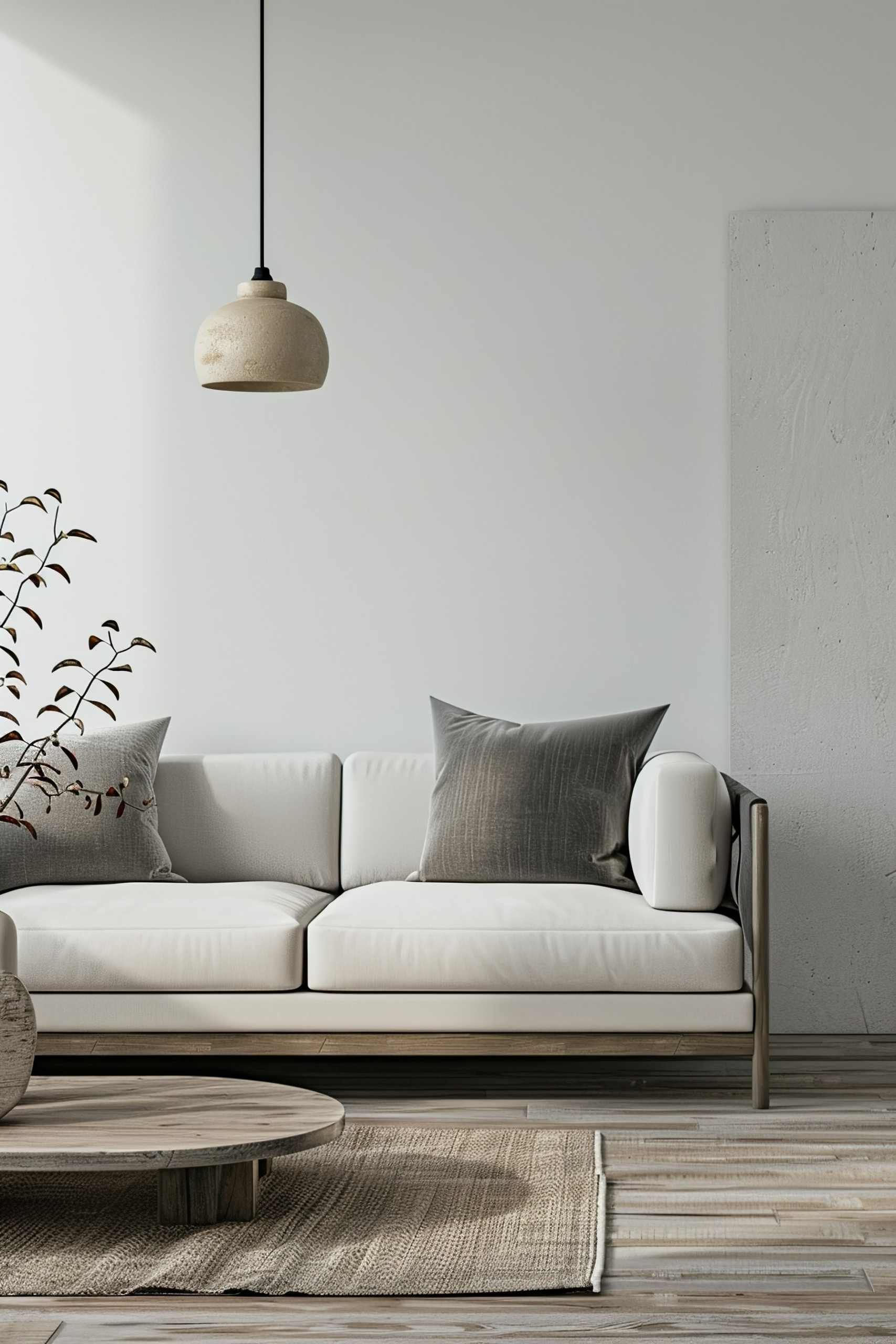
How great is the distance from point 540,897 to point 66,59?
305 centimetres

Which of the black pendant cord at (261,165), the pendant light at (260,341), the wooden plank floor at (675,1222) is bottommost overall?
the wooden plank floor at (675,1222)

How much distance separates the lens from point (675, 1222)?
9.02ft

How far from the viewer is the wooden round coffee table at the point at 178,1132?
248cm

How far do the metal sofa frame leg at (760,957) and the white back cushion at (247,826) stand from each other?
1316 mm

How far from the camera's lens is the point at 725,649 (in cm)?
456

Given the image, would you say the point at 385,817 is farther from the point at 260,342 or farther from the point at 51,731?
the point at 260,342

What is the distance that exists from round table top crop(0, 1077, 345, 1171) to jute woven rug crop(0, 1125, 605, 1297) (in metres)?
0.18

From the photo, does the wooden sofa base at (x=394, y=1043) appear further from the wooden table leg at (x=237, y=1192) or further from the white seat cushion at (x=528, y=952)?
the wooden table leg at (x=237, y=1192)

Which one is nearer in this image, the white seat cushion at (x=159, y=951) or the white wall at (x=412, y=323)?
the white seat cushion at (x=159, y=951)

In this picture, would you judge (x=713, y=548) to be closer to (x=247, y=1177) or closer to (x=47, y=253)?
(x=47, y=253)

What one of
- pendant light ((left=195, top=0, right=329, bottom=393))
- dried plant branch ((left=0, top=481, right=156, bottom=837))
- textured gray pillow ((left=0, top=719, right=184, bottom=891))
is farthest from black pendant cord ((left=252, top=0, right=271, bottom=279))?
textured gray pillow ((left=0, top=719, right=184, bottom=891))

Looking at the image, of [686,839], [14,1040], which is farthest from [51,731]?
[686,839]

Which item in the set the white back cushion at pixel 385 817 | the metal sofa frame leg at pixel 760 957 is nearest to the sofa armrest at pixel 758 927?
the metal sofa frame leg at pixel 760 957

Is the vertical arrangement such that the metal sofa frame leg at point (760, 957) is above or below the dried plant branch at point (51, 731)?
below
